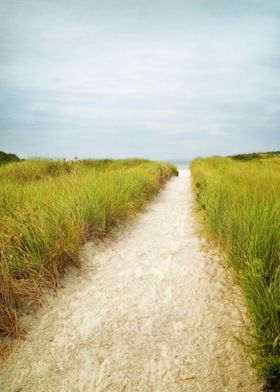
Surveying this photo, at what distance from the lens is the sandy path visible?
1.75 metres

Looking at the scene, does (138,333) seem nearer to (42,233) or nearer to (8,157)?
(42,233)

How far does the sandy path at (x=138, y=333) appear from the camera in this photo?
1754mm

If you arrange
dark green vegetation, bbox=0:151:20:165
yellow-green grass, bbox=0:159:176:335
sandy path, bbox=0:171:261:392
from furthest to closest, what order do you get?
dark green vegetation, bbox=0:151:20:165
yellow-green grass, bbox=0:159:176:335
sandy path, bbox=0:171:261:392

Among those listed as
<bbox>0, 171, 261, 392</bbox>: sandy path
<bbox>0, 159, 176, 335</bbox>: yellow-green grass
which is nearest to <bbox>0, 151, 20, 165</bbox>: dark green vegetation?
<bbox>0, 159, 176, 335</bbox>: yellow-green grass

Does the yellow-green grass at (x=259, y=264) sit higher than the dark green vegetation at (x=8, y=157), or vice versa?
the dark green vegetation at (x=8, y=157)

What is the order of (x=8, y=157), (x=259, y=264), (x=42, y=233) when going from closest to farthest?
(x=259, y=264)
(x=42, y=233)
(x=8, y=157)

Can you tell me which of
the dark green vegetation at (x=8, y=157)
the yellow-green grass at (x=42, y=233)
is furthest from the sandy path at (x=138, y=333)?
the dark green vegetation at (x=8, y=157)

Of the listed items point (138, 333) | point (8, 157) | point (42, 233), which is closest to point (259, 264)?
point (138, 333)

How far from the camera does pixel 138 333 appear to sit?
7.00ft

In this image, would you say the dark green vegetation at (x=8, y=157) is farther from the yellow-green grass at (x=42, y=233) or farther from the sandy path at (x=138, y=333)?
the sandy path at (x=138, y=333)

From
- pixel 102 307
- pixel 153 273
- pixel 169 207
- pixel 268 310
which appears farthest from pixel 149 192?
pixel 268 310

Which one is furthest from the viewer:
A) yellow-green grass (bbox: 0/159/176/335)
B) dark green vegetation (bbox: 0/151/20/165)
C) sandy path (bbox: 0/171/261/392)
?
dark green vegetation (bbox: 0/151/20/165)

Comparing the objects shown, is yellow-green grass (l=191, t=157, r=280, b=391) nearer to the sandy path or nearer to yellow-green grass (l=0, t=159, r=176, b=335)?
the sandy path

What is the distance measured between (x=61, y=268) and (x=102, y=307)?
70 centimetres
